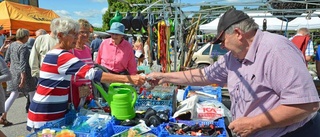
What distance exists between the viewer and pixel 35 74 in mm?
4707

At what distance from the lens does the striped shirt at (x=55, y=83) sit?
2.18 m

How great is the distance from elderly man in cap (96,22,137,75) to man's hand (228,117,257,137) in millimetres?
2918

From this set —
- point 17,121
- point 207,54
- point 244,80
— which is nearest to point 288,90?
point 244,80

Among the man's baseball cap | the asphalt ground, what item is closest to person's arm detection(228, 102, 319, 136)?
the man's baseball cap

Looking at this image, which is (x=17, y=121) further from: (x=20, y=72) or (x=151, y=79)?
(x=151, y=79)

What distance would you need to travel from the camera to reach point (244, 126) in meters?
1.76

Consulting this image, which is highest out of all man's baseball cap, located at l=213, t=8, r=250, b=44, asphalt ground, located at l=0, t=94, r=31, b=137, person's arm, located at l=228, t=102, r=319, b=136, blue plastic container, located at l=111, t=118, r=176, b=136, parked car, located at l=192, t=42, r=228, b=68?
man's baseball cap, located at l=213, t=8, r=250, b=44

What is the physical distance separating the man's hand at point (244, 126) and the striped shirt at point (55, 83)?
3.69ft

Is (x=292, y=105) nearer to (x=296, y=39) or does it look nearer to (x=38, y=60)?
(x=38, y=60)

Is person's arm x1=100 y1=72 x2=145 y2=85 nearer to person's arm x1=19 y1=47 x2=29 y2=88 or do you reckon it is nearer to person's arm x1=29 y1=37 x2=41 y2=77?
person's arm x1=29 y1=37 x2=41 y2=77

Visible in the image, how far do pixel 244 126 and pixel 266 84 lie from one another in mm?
309

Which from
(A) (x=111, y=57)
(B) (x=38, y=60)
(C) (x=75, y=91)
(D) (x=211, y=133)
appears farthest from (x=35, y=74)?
(D) (x=211, y=133)

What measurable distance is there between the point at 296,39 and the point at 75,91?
5979 millimetres

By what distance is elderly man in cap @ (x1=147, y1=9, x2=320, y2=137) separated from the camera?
1.54 meters
